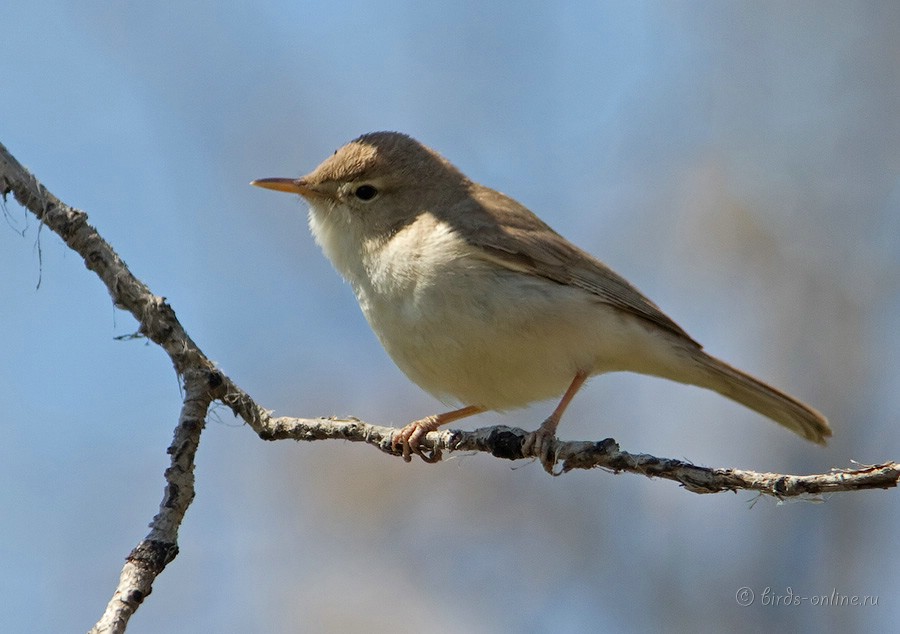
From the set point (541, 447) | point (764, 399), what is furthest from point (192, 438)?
point (764, 399)

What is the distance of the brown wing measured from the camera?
423 cm

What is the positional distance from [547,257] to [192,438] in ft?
6.62

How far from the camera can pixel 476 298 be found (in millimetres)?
3988

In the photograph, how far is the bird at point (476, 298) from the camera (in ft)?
13.1

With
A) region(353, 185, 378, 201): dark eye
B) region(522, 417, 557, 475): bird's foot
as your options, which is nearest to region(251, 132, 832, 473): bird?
region(353, 185, 378, 201): dark eye

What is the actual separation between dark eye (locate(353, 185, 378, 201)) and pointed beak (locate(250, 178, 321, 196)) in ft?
0.66

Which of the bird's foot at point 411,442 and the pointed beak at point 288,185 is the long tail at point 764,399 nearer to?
the bird's foot at point 411,442

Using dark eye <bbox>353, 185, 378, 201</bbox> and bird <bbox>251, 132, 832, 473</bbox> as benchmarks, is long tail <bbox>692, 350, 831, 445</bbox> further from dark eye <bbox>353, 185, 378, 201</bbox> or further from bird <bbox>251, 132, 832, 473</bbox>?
dark eye <bbox>353, 185, 378, 201</bbox>

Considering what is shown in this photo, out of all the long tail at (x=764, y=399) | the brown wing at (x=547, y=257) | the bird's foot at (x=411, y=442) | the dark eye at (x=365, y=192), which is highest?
the dark eye at (x=365, y=192)

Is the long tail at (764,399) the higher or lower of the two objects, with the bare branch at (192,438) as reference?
higher

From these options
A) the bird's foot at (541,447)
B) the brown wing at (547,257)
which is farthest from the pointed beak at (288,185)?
the bird's foot at (541,447)

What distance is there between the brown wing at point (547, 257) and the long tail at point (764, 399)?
189mm

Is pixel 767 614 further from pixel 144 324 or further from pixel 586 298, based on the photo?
pixel 144 324

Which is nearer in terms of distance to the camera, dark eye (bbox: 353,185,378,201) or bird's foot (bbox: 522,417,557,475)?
bird's foot (bbox: 522,417,557,475)
